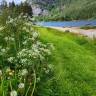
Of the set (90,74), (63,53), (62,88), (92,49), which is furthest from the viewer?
(92,49)

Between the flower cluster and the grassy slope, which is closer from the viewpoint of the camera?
the flower cluster

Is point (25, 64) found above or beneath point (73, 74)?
above

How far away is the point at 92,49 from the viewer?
30.8 feet

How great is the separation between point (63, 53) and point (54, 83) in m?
3.30

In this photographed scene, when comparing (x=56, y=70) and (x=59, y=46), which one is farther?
(x=59, y=46)

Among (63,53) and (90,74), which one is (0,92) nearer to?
(90,74)

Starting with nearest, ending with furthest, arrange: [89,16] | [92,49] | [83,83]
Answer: [83,83], [92,49], [89,16]

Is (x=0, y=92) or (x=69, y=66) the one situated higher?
(x=0, y=92)

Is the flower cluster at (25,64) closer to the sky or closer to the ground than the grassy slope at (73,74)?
closer to the sky

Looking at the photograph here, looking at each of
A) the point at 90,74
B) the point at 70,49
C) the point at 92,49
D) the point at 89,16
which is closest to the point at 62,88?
the point at 90,74

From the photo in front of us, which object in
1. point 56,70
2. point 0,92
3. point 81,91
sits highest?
point 0,92

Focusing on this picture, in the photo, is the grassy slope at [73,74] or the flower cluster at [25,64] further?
the grassy slope at [73,74]

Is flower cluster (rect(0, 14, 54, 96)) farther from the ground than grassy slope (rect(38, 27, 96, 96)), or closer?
farther from the ground

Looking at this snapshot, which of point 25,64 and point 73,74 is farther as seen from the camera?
point 73,74
